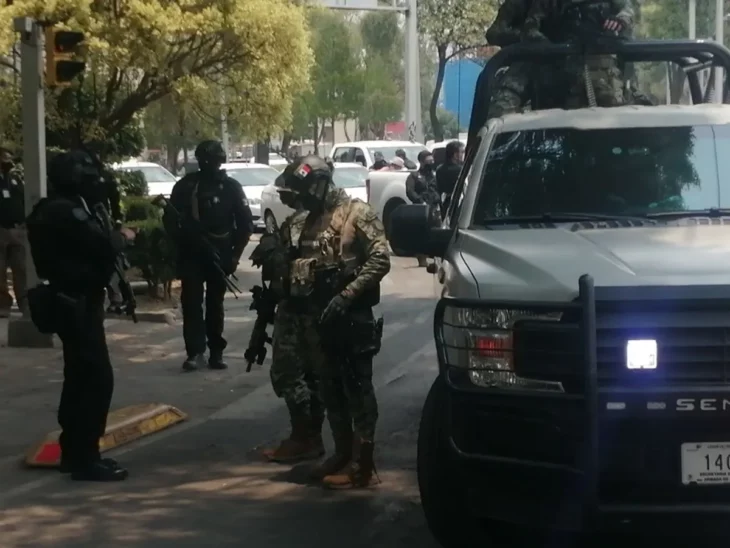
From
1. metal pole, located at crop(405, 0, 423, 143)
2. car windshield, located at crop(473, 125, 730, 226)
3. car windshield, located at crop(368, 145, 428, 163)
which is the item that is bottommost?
car windshield, located at crop(473, 125, 730, 226)

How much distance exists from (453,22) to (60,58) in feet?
120

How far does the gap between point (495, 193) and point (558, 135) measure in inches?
21.6

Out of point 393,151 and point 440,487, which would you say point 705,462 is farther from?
point 393,151

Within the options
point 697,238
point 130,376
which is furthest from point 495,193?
point 130,376

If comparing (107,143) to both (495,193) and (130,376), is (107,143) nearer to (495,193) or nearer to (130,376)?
(130,376)

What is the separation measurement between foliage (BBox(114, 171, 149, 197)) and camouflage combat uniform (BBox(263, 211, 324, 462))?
13.7 metres

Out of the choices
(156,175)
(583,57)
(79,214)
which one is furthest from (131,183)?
(79,214)

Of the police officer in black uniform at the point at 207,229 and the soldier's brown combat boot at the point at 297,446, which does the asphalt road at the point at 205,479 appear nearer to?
the soldier's brown combat boot at the point at 297,446

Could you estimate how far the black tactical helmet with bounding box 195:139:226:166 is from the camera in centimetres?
1145

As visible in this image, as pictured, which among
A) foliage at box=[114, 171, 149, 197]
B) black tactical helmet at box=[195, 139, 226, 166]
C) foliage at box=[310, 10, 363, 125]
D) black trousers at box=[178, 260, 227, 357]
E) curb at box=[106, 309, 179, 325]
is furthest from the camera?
foliage at box=[310, 10, 363, 125]

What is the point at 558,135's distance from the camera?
7.22 m

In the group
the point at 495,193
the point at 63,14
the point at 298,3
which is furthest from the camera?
the point at 298,3

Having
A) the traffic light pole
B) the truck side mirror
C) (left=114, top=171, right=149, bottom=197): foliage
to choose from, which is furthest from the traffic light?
(left=114, top=171, right=149, bottom=197): foliage

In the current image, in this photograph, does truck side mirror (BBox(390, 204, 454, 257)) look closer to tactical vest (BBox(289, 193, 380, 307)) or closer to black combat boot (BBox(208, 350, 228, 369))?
tactical vest (BBox(289, 193, 380, 307))
